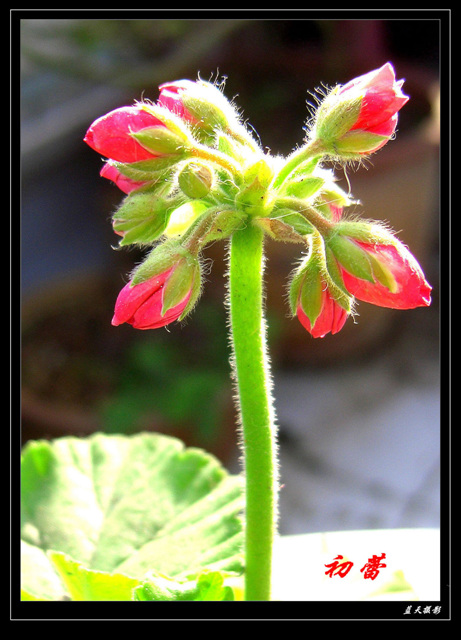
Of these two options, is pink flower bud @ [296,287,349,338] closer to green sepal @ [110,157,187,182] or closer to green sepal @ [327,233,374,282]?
green sepal @ [327,233,374,282]

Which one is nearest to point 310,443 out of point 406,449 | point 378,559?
point 406,449

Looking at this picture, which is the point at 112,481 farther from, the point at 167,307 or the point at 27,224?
the point at 27,224

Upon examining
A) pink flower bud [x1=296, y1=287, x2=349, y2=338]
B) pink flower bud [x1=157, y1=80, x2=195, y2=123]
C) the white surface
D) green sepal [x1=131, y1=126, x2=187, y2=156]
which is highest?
pink flower bud [x1=157, y1=80, x2=195, y2=123]

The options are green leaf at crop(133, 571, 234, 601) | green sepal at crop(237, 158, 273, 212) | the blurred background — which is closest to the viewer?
green sepal at crop(237, 158, 273, 212)

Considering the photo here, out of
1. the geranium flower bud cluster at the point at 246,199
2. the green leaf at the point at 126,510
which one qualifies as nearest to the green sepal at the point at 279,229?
the geranium flower bud cluster at the point at 246,199

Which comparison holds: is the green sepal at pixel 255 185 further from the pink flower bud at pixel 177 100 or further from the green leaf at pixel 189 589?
the green leaf at pixel 189 589

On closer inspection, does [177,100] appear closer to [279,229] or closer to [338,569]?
[279,229]

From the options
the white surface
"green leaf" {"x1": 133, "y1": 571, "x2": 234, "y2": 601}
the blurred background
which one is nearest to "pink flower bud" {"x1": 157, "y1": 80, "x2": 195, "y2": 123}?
"green leaf" {"x1": 133, "y1": 571, "x2": 234, "y2": 601}
